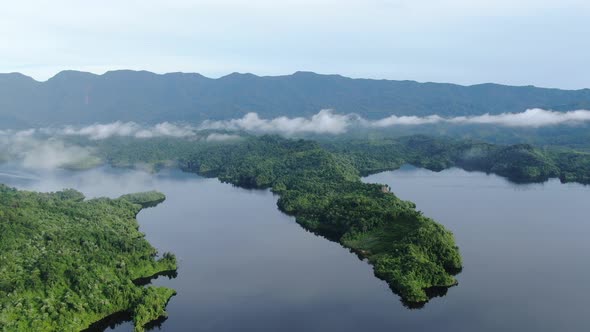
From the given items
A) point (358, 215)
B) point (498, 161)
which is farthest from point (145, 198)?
point (498, 161)

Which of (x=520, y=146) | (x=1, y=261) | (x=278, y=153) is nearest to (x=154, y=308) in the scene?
(x=1, y=261)

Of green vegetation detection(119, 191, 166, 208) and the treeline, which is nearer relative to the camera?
green vegetation detection(119, 191, 166, 208)

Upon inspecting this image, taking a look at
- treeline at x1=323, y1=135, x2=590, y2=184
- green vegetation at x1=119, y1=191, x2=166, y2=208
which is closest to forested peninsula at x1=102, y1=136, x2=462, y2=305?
treeline at x1=323, y1=135, x2=590, y2=184

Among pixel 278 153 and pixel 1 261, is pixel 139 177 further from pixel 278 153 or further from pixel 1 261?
pixel 1 261

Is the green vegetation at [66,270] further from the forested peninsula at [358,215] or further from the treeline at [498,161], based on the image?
the treeline at [498,161]

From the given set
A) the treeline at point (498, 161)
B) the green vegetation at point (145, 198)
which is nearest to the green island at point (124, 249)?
the green vegetation at point (145, 198)

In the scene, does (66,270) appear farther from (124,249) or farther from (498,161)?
(498,161)

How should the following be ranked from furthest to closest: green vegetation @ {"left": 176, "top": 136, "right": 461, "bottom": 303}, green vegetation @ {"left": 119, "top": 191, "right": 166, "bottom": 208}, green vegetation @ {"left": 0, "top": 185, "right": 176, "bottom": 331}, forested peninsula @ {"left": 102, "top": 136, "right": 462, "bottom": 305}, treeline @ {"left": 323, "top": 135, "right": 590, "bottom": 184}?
1. treeline @ {"left": 323, "top": 135, "right": 590, "bottom": 184}
2. green vegetation @ {"left": 119, "top": 191, "right": 166, "bottom": 208}
3. green vegetation @ {"left": 176, "top": 136, "right": 461, "bottom": 303}
4. forested peninsula @ {"left": 102, "top": 136, "right": 462, "bottom": 305}
5. green vegetation @ {"left": 0, "top": 185, "right": 176, "bottom": 331}

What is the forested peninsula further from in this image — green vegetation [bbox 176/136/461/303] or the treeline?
the treeline
